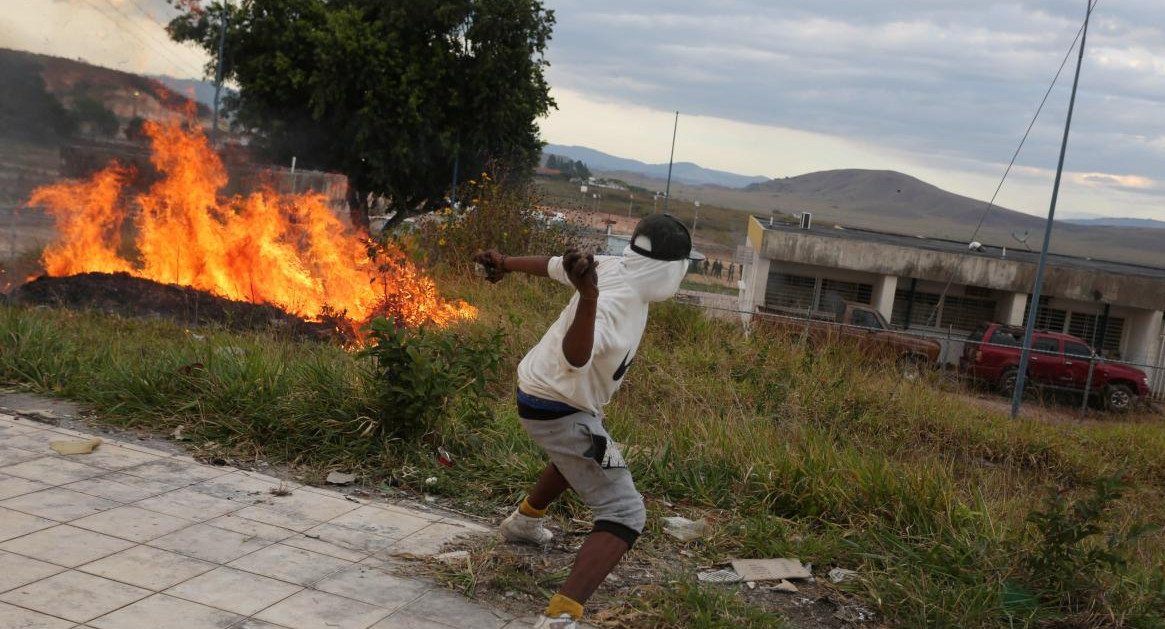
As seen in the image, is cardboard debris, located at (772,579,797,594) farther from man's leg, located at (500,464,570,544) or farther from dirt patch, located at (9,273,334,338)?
dirt patch, located at (9,273,334,338)

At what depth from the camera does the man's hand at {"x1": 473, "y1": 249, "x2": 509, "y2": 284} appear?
3.92m

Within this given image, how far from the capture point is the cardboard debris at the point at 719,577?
4477mm

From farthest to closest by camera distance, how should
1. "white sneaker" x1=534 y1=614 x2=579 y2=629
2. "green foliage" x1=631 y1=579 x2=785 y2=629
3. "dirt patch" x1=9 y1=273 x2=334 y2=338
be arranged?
1. "dirt patch" x1=9 y1=273 x2=334 y2=338
2. "green foliage" x1=631 y1=579 x2=785 y2=629
3. "white sneaker" x1=534 y1=614 x2=579 y2=629

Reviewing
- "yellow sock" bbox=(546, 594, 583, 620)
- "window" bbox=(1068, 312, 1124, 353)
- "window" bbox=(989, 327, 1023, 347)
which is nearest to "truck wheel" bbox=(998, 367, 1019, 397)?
"window" bbox=(989, 327, 1023, 347)

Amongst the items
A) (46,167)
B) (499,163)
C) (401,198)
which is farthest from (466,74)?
(46,167)

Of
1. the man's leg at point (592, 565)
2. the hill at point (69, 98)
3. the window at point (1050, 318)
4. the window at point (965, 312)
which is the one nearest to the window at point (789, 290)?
the window at point (965, 312)

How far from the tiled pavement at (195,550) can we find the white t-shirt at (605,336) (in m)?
0.98

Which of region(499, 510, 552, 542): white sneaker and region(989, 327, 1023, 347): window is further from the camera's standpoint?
region(989, 327, 1023, 347): window

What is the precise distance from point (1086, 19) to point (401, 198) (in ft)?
72.5

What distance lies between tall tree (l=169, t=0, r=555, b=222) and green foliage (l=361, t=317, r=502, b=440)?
75.9 feet

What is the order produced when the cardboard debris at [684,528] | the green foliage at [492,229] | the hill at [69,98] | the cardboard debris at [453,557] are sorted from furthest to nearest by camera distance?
1. the hill at [69,98]
2. the green foliage at [492,229]
3. the cardboard debris at [684,528]
4. the cardboard debris at [453,557]

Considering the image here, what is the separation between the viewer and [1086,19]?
15578 mm

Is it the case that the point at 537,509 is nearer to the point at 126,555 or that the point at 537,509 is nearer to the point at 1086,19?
the point at 126,555

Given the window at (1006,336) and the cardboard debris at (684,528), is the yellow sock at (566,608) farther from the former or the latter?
the window at (1006,336)
